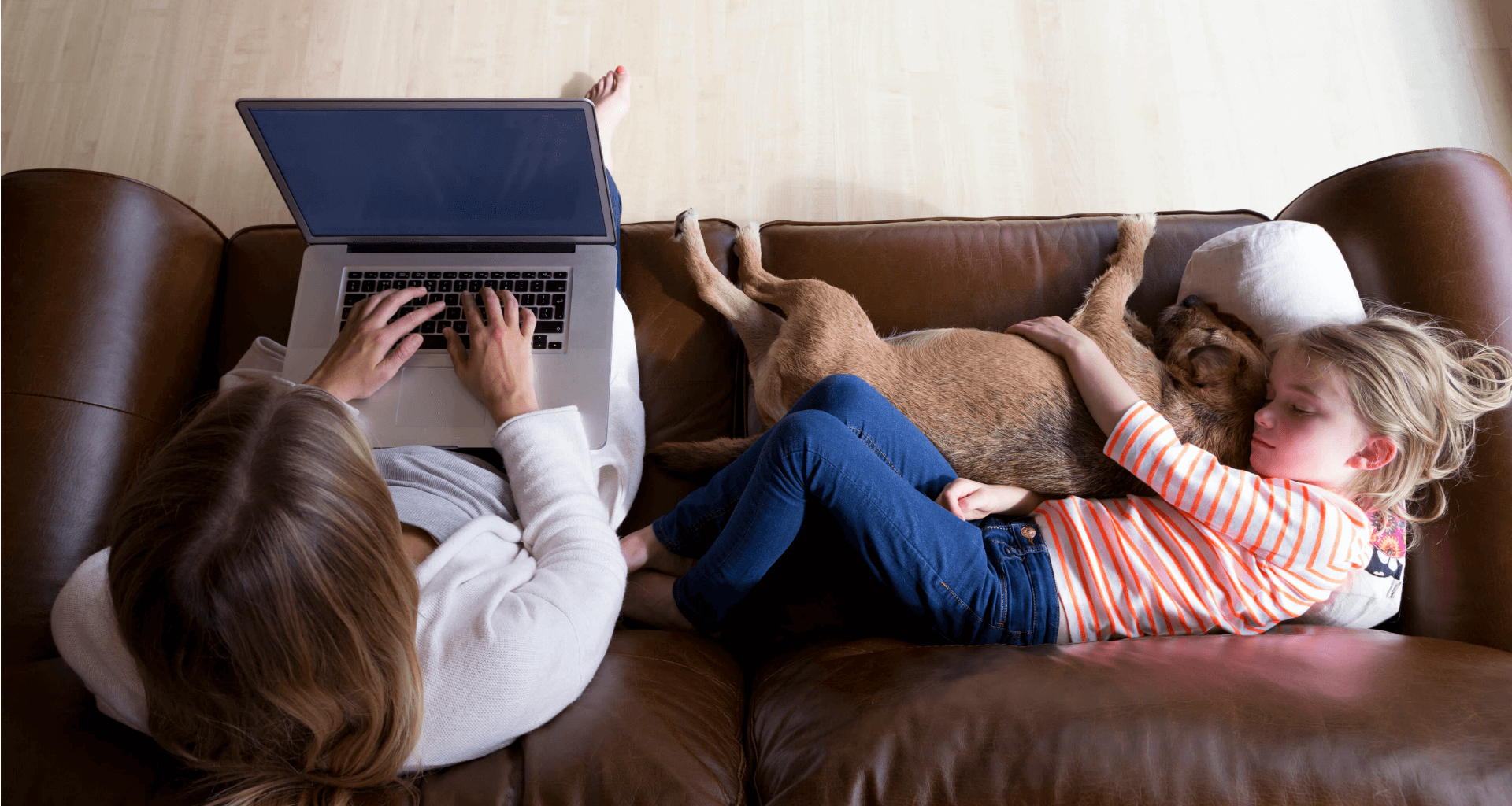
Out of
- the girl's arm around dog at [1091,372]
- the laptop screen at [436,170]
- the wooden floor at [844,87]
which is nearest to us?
the laptop screen at [436,170]

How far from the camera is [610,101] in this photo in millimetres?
2508

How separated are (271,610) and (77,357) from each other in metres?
1.10

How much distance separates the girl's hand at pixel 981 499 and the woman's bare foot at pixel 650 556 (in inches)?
22.1

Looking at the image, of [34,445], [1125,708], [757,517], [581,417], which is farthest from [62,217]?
[1125,708]

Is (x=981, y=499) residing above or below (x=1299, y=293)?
below

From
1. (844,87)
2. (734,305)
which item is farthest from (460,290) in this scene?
(844,87)

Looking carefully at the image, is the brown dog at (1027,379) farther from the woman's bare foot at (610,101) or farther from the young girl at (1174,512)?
the woman's bare foot at (610,101)

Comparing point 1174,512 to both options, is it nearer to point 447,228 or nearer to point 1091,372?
point 1091,372

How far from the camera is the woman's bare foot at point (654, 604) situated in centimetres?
164

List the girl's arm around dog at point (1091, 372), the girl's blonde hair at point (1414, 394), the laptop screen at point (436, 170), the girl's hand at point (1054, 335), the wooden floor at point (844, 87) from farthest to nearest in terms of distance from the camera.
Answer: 1. the wooden floor at point (844, 87)
2. the girl's hand at point (1054, 335)
3. the girl's arm around dog at point (1091, 372)
4. the laptop screen at point (436, 170)
5. the girl's blonde hair at point (1414, 394)

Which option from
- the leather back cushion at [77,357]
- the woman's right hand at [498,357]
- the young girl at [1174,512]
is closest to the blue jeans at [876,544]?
the young girl at [1174,512]

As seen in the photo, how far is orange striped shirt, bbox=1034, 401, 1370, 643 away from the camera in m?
1.42

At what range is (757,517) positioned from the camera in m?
1.49

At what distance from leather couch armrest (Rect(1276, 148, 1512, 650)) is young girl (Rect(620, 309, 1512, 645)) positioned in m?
→ 0.05
